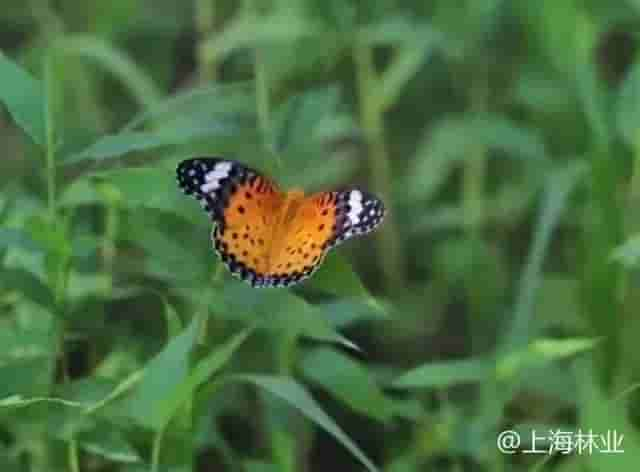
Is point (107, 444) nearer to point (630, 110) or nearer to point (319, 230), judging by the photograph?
point (319, 230)

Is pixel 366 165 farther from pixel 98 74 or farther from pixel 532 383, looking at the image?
pixel 532 383

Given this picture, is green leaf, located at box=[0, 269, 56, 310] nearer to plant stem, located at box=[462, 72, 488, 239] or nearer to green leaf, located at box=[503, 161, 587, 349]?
green leaf, located at box=[503, 161, 587, 349]

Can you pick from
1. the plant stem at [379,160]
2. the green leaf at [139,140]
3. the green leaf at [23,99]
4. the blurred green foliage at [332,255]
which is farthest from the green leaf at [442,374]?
the plant stem at [379,160]

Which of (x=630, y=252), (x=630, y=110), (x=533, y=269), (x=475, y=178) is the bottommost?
(x=630, y=252)

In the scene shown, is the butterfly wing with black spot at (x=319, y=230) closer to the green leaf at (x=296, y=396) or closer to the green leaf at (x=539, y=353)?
the green leaf at (x=296, y=396)

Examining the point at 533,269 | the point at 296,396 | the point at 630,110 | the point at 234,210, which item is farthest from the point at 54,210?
the point at 630,110

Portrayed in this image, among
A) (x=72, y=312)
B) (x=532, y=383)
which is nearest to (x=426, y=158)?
(x=532, y=383)
